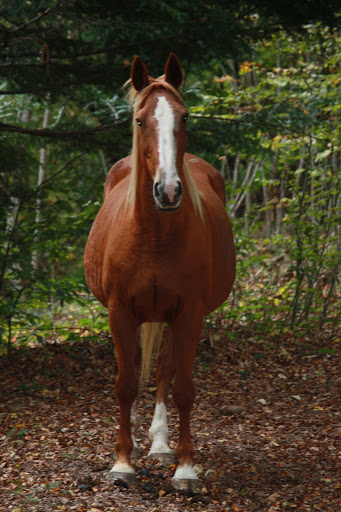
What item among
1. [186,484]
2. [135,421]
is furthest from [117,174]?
[186,484]

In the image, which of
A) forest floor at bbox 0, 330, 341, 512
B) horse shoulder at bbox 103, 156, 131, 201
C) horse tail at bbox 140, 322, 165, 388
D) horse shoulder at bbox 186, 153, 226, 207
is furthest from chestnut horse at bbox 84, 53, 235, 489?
horse shoulder at bbox 186, 153, 226, 207

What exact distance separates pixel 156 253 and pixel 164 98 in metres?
0.85

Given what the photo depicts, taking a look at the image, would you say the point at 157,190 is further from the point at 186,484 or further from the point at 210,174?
the point at 210,174

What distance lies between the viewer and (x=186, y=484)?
3355mm

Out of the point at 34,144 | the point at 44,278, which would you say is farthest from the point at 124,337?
the point at 34,144

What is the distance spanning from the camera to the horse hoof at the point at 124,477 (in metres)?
3.42

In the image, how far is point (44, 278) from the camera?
5.71 meters

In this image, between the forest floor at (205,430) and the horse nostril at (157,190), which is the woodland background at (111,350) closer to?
the forest floor at (205,430)

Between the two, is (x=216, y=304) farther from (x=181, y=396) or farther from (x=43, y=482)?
(x=43, y=482)

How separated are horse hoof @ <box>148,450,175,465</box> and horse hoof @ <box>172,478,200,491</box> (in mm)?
430

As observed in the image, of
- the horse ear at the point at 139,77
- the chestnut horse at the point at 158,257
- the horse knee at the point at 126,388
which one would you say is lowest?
the horse knee at the point at 126,388

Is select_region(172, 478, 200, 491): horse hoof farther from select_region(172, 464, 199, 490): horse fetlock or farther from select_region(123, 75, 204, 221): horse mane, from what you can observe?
select_region(123, 75, 204, 221): horse mane

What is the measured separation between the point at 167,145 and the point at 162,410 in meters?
2.13

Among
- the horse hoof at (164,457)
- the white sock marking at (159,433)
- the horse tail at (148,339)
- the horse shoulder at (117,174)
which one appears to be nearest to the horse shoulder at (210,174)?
the horse shoulder at (117,174)
